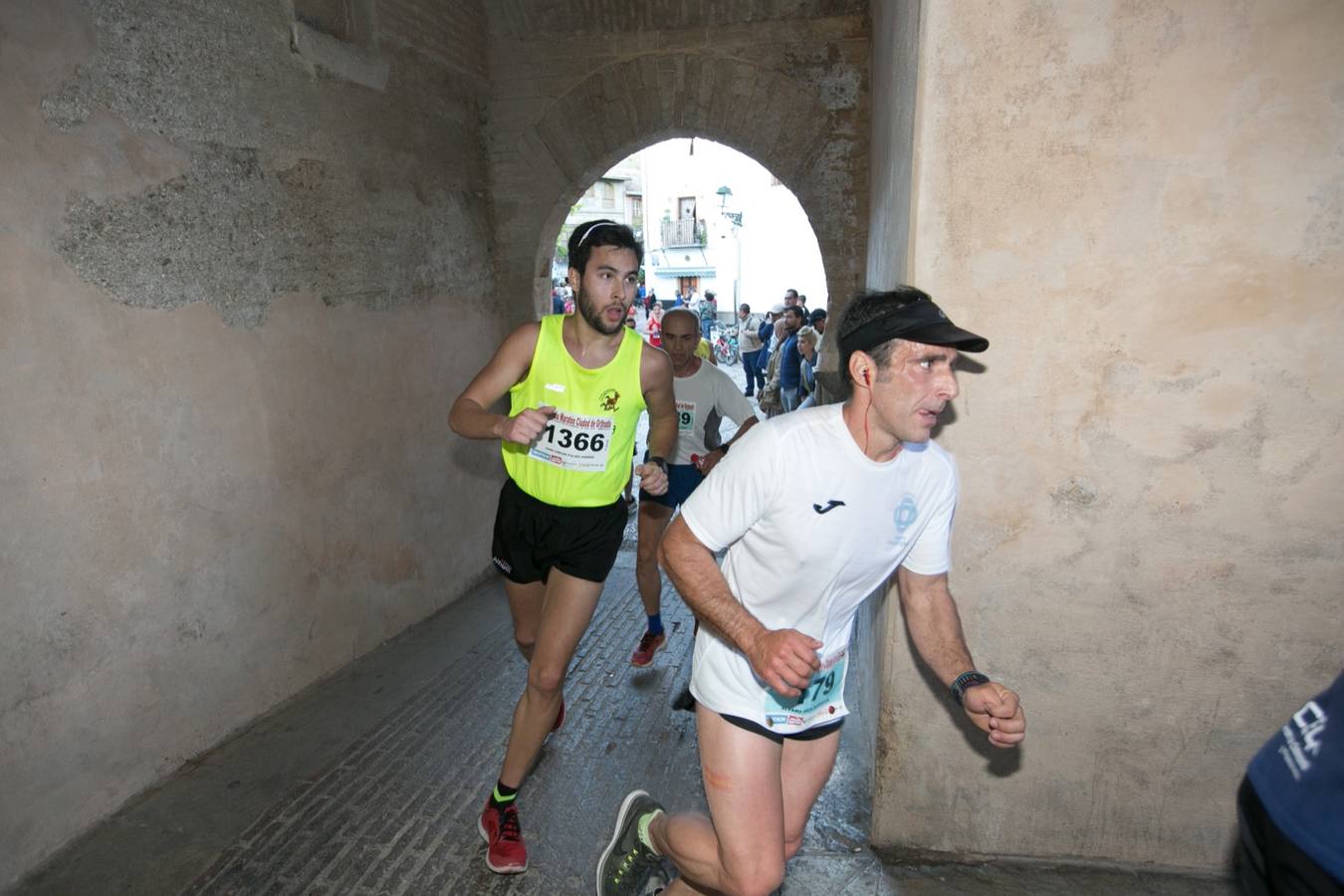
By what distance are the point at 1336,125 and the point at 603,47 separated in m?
4.69

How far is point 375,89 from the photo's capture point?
469 cm

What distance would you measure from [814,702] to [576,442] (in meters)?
1.34

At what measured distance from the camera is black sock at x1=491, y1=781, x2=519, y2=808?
2.95 metres

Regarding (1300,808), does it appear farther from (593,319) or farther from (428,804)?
(428,804)

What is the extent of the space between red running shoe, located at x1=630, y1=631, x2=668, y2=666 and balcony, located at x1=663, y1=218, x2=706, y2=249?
34.1 metres

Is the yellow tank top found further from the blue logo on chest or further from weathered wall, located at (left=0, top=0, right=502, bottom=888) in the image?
weathered wall, located at (left=0, top=0, right=502, bottom=888)

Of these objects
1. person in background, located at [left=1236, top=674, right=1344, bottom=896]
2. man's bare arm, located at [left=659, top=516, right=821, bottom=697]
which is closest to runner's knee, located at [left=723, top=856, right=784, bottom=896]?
man's bare arm, located at [left=659, top=516, right=821, bottom=697]

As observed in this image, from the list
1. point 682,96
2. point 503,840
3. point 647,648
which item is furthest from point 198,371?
point 682,96

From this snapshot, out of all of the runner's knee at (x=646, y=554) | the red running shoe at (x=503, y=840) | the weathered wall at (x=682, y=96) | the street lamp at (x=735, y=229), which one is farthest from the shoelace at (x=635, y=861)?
the street lamp at (x=735, y=229)

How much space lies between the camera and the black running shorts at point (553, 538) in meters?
2.96

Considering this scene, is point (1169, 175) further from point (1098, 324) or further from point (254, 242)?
point (254, 242)

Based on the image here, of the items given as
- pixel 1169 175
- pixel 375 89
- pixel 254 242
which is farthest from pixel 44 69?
pixel 1169 175

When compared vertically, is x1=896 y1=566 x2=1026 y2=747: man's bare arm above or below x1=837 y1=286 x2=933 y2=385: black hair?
below

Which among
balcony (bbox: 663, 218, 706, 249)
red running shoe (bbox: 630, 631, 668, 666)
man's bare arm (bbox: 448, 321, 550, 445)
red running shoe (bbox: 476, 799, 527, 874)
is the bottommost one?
red running shoe (bbox: 630, 631, 668, 666)
